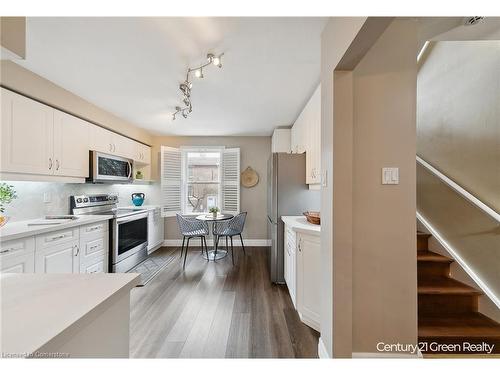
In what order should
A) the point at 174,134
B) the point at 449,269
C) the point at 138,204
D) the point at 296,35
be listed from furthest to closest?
the point at 174,134 < the point at 138,204 < the point at 449,269 < the point at 296,35

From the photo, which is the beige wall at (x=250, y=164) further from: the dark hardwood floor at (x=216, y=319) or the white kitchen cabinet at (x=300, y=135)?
the dark hardwood floor at (x=216, y=319)

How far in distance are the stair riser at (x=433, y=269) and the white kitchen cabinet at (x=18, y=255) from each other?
11.5 ft

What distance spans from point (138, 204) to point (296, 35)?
3.98 metres

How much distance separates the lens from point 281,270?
3.01 meters

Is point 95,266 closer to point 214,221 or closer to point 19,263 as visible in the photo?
point 19,263

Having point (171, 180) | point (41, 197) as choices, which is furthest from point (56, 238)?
point (171, 180)

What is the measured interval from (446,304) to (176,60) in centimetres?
318

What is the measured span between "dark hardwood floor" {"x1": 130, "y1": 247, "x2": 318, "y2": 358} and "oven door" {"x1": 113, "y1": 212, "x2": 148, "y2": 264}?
23.6 inches

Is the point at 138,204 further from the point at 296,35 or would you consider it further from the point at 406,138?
the point at 406,138

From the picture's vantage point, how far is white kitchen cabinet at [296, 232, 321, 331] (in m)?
2.04

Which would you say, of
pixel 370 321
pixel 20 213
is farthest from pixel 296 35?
pixel 20 213

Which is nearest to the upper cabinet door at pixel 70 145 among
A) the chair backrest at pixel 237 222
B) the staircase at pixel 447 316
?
the chair backrest at pixel 237 222

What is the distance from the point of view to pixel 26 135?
2170 millimetres

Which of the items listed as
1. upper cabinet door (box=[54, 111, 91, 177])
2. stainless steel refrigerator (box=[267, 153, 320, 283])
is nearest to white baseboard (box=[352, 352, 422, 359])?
stainless steel refrigerator (box=[267, 153, 320, 283])
